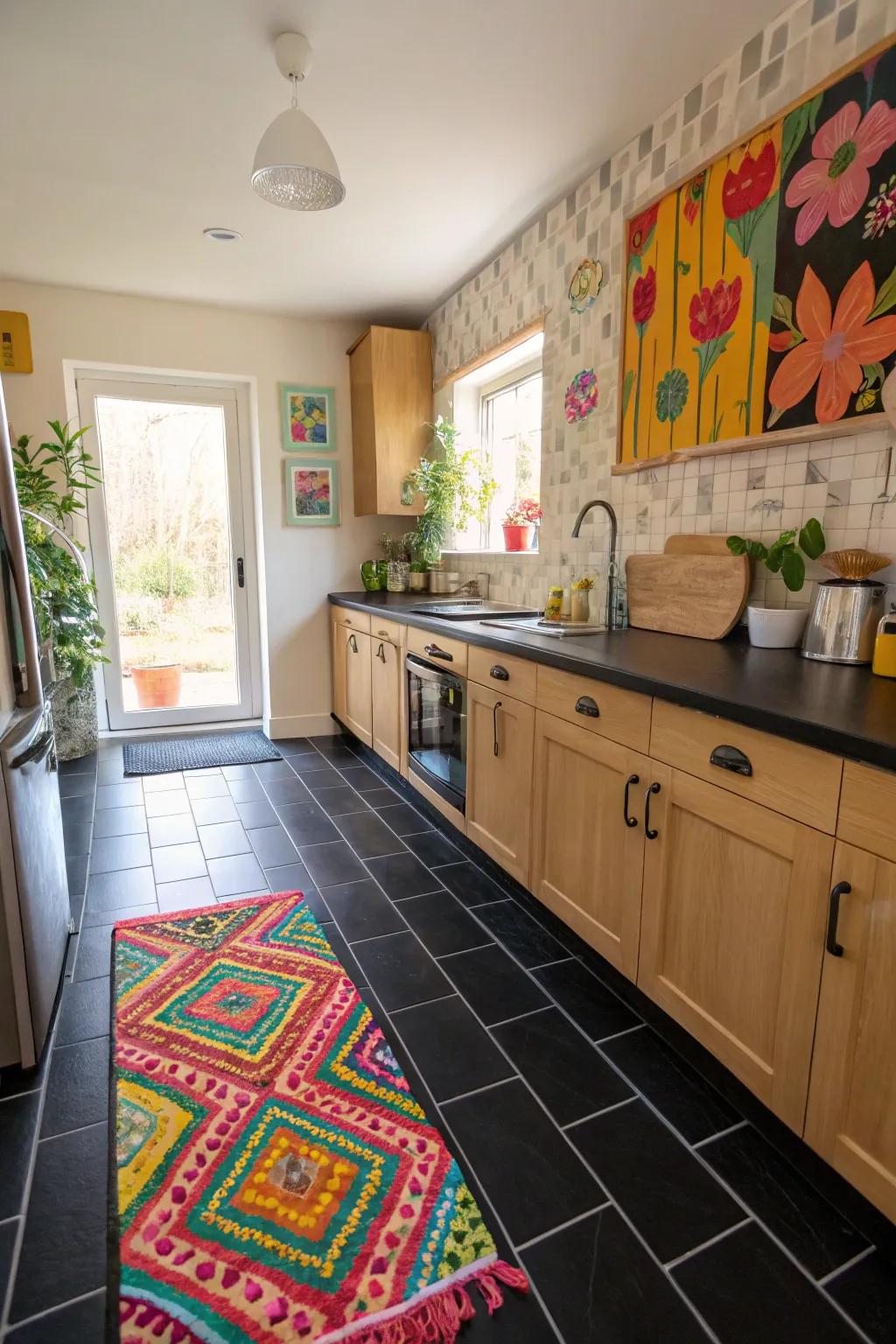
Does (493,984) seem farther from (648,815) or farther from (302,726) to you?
(302,726)

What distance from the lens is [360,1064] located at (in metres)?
1.54

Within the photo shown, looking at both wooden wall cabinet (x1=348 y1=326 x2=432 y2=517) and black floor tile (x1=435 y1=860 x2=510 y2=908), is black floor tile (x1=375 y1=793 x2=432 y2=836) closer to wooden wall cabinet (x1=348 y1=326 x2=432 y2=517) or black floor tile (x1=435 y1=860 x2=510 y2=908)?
black floor tile (x1=435 y1=860 x2=510 y2=908)

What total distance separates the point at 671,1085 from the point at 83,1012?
4.66 feet

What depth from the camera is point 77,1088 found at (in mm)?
1482

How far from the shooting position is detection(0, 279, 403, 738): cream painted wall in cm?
361

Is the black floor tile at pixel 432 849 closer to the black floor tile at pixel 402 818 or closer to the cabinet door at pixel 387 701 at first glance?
the black floor tile at pixel 402 818

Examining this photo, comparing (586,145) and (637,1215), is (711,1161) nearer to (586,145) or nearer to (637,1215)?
(637,1215)

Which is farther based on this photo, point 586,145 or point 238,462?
point 238,462

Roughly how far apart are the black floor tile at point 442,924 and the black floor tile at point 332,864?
0.90 feet

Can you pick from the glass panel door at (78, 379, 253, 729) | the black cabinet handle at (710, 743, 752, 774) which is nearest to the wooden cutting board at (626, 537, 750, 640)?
the black cabinet handle at (710, 743, 752, 774)

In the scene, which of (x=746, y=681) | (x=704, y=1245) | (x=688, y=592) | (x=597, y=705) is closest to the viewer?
(x=704, y=1245)

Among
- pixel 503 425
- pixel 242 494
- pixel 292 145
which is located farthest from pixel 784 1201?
pixel 242 494

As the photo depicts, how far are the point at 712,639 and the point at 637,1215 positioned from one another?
4.46 ft

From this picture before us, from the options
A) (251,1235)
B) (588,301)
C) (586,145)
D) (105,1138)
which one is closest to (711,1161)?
(251,1235)
